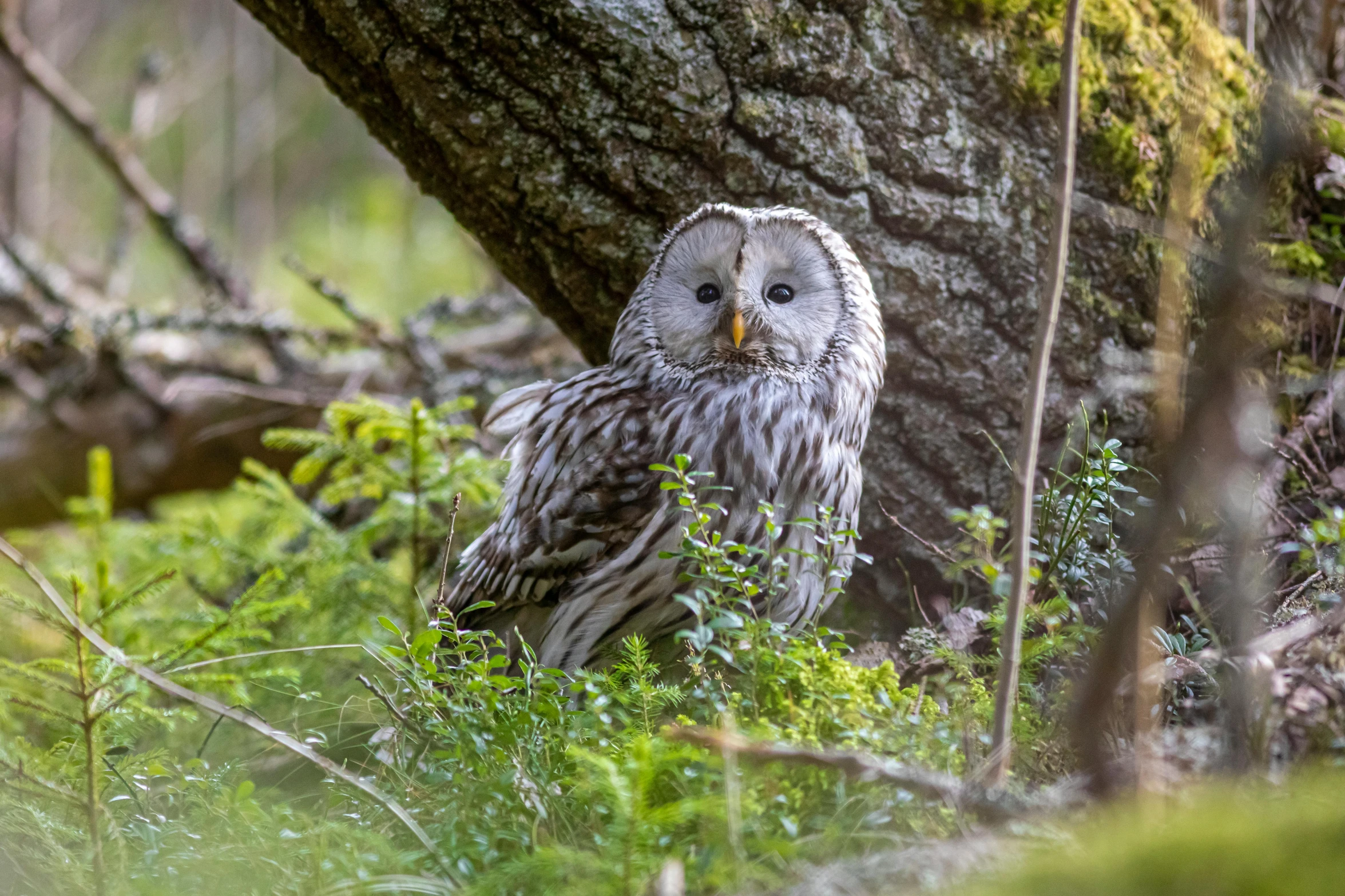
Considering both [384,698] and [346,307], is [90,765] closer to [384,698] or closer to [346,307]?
[384,698]

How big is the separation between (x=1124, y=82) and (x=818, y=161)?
0.80m

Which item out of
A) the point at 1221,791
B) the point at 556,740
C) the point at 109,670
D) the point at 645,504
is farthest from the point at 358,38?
the point at 1221,791

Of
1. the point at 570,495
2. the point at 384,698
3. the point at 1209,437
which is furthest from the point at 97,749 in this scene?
the point at 1209,437

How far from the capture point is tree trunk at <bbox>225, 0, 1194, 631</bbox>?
242cm

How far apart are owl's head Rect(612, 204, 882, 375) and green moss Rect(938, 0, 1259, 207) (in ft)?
2.12

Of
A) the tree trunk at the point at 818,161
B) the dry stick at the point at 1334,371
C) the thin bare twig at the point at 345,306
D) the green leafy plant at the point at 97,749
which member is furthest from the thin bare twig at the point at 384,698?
the dry stick at the point at 1334,371

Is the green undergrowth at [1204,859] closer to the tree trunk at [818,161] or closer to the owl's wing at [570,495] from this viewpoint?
the owl's wing at [570,495]

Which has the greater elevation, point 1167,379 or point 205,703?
point 1167,379

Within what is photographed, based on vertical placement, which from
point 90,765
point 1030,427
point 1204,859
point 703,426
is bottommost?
point 90,765

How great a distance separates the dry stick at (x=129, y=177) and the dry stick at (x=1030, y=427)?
13.4 ft

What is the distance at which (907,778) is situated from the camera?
1.40 metres

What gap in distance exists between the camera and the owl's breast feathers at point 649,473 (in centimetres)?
241

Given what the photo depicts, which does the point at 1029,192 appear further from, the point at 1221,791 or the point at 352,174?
the point at 352,174

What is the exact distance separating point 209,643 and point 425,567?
118 centimetres
